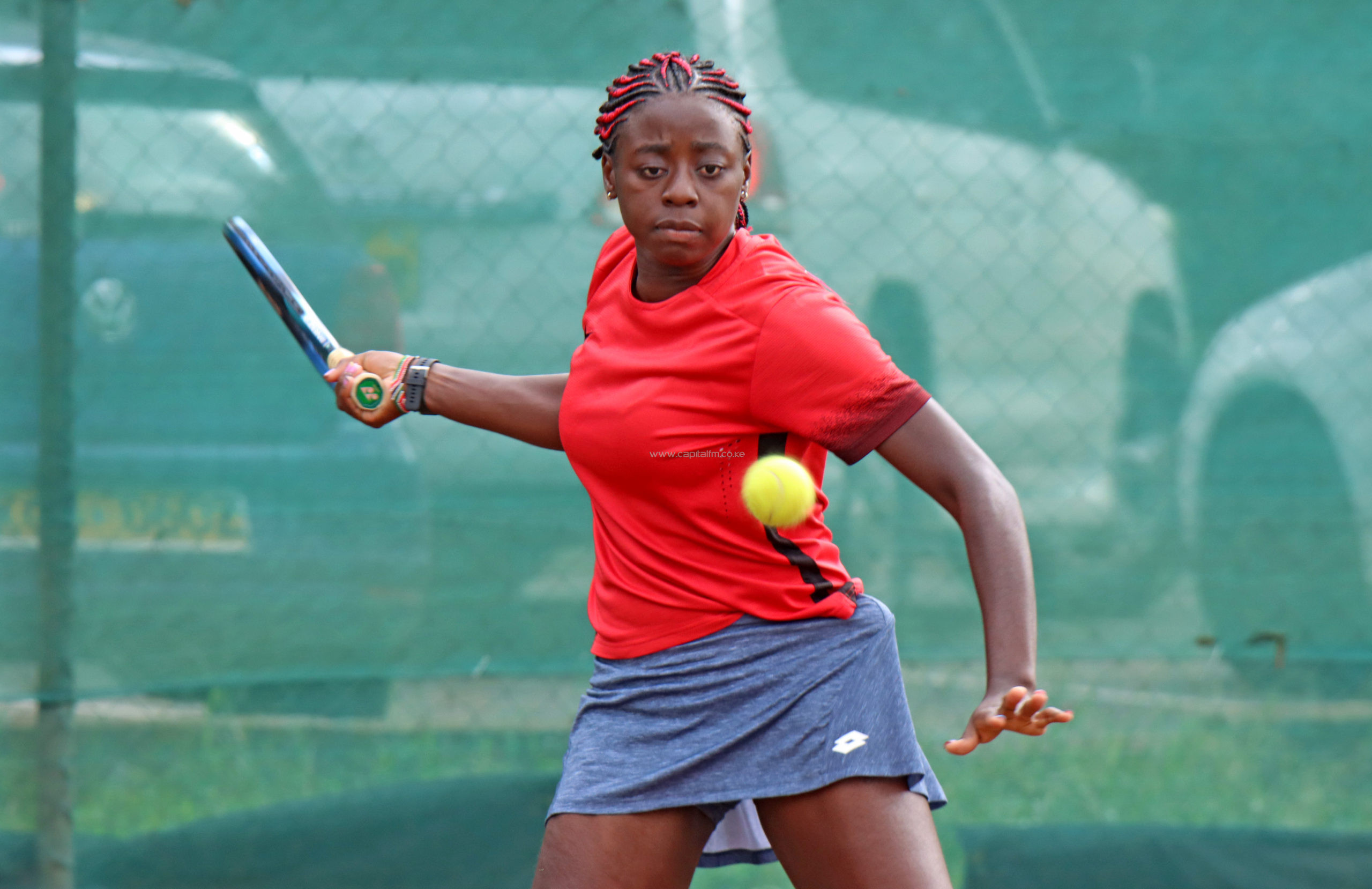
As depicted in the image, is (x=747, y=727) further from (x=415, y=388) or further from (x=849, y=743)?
(x=415, y=388)

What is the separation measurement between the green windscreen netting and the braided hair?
162cm

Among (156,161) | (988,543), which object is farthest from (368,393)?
(156,161)

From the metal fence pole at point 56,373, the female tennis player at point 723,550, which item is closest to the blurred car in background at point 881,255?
the metal fence pole at point 56,373

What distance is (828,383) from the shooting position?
1.90 metres

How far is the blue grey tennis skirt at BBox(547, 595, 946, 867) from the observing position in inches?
79.0

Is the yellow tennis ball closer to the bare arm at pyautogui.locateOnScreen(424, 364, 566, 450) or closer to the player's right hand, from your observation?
the bare arm at pyautogui.locateOnScreen(424, 364, 566, 450)

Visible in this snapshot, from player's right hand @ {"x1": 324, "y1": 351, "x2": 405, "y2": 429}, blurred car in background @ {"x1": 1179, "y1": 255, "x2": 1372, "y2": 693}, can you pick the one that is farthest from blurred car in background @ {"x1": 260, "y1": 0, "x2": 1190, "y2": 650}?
player's right hand @ {"x1": 324, "y1": 351, "x2": 405, "y2": 429}

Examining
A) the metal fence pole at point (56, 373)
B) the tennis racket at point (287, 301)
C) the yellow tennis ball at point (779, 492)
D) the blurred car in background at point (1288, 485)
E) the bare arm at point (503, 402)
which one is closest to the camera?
the yellow tennis ball at point (779, 492)

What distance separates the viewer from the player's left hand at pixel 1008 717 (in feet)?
5.78

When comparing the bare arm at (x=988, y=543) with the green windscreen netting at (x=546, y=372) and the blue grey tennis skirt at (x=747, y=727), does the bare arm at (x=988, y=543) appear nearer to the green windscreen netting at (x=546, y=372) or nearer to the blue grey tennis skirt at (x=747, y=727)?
the blue grey tennis skirt at (x=747, y=727)

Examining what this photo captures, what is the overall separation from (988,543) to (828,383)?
→ 12.4 inches

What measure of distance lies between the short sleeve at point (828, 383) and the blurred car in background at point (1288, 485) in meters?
2.14

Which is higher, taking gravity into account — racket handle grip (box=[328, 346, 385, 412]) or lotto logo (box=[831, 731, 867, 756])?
racket handle grip (box=[328, 346, 385, 412])

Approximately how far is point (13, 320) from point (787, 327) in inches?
103
